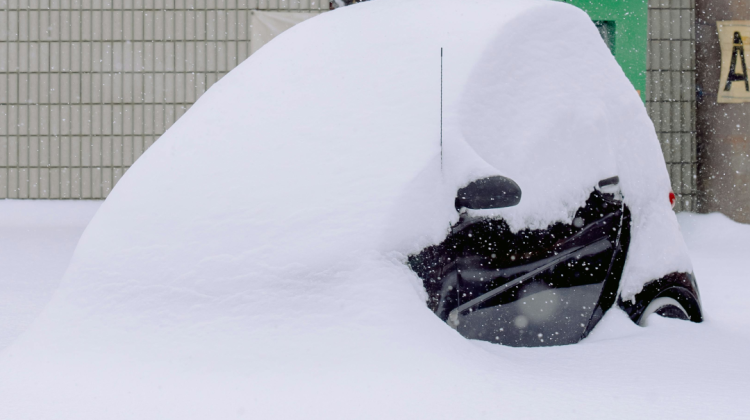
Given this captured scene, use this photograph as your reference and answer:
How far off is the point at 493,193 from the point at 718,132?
6.66m

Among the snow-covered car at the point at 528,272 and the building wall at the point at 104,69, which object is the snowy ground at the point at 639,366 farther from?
the building wall at the point at 104,69

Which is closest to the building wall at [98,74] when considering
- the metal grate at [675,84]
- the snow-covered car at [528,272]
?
the metal grate at [675,84]

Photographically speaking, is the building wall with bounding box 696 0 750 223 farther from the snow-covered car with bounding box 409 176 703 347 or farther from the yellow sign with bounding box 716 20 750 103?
the snow-covered car with bounding box 409 176 703 347

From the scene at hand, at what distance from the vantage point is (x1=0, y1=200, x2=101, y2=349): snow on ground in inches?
161

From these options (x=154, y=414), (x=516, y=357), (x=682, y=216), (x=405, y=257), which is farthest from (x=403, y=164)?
(x=682, y=216)

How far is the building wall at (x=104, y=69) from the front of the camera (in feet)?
27.9

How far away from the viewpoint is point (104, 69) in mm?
8555

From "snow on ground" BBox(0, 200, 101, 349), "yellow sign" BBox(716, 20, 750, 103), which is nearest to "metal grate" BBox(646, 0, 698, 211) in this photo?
"yellow sign" BBox(716, 20, 750, 103)

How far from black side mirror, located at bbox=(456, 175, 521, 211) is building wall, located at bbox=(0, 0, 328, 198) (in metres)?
6.71

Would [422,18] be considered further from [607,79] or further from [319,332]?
[319,332]

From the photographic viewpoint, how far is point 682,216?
820 cm

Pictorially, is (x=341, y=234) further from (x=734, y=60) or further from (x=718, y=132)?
(x=734, y=60)

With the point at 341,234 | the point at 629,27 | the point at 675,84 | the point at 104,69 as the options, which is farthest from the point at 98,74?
the point at 341,234

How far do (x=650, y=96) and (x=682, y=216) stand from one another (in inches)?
56.2
